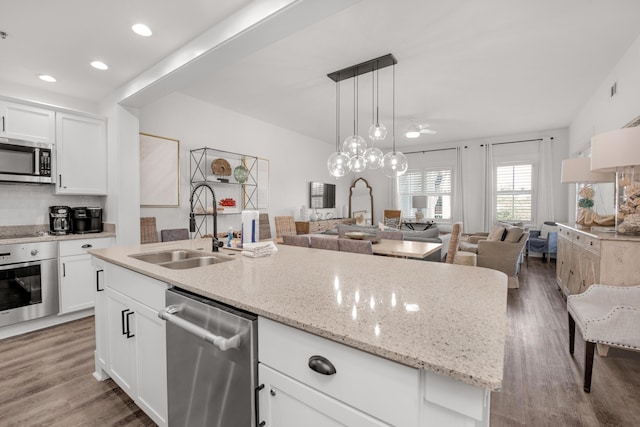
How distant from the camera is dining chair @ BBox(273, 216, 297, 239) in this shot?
5.70 m

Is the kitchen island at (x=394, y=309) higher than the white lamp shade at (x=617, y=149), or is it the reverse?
the white lamp shade at (x=617, y=149)

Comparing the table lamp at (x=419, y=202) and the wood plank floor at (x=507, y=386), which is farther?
the table lamp at (x=419, y=202)

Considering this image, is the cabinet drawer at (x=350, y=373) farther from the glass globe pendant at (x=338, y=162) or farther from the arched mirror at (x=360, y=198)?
the arched mirror at (x=360, y=198)

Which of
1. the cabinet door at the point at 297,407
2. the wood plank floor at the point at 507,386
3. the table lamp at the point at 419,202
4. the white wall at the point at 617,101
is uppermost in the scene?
the white wall at the point at 617,101

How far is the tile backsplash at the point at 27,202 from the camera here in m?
3.12

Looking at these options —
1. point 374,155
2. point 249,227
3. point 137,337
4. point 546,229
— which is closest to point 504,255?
point 374,155

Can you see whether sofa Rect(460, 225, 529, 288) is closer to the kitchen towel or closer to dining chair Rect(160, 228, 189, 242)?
the kitchen towel

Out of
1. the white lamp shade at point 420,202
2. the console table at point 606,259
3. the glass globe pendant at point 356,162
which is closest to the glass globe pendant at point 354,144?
the glass globe pendant at point 356,162

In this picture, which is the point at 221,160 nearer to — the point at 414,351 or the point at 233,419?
the point at 233,419

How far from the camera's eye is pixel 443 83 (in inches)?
150

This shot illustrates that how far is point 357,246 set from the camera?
281cm

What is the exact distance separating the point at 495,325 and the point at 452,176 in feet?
24.4

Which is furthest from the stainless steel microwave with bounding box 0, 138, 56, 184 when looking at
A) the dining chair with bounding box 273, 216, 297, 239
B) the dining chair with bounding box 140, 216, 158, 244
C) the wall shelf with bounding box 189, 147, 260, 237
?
the dining chair with bounding box 273, 216, 297, 239

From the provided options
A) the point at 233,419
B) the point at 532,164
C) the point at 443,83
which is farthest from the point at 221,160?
the point at 532,164
